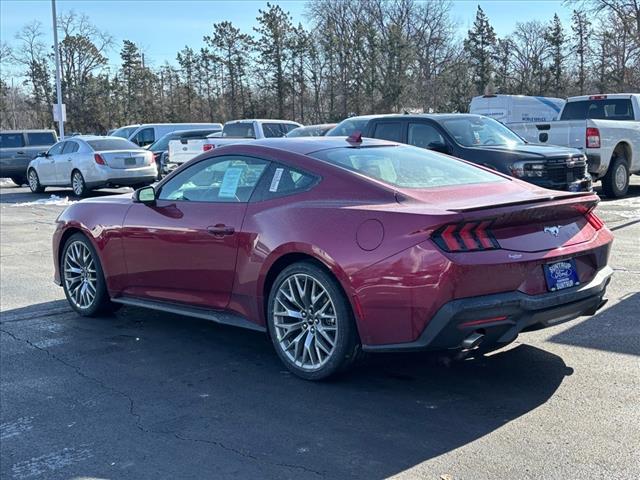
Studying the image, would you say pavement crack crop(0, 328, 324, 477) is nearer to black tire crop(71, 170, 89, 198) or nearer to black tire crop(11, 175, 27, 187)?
black tire crop(71, 170, 89, 198)

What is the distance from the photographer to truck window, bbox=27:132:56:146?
2623 centimetres

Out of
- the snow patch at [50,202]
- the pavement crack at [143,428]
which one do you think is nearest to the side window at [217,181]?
the pavement crack at [143,428]

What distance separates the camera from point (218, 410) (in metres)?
4.43

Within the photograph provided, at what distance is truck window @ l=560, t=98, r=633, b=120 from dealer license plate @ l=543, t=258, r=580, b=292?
13185mm

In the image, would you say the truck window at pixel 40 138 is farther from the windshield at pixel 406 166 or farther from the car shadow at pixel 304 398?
the windshield at pixel 406 166

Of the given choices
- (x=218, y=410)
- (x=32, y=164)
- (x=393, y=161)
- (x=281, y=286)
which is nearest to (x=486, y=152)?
(x=393, y=161)

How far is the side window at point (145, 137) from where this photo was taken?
28375mm

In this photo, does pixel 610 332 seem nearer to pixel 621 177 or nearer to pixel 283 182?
pixel 283 182

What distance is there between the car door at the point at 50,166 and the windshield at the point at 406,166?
16765 millimetres

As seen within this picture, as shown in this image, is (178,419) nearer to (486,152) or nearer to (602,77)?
(486,152)

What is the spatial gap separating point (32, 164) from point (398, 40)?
3473cm

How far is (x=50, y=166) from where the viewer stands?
20.7m

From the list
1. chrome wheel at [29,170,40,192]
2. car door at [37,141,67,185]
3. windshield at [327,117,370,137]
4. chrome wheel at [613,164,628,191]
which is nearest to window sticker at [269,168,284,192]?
windshield at [327,117,370,137]

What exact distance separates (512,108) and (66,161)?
47.3 feet
